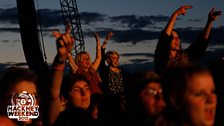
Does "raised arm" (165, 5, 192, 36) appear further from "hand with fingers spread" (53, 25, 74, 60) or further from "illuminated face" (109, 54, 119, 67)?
"hand with fingers spread" (53, 25, 74, 60)

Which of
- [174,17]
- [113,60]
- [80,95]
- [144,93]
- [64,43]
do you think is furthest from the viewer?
[113,60]

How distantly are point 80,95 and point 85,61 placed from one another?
2671 millimetres

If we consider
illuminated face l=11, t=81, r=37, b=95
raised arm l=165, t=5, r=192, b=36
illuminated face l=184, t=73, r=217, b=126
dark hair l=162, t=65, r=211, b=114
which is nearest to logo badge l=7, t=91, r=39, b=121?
illuminated face l=11, t=81, r=37, b=95

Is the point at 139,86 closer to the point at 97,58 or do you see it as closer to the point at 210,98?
the point at 210,98

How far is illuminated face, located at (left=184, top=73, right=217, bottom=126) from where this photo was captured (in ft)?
9.59

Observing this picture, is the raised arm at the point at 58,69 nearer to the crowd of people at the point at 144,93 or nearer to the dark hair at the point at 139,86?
the crowd of people at the point at 144,93

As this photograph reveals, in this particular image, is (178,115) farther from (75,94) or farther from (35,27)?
(35,27)

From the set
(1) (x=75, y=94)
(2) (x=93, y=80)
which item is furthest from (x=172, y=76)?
(2) (x=93, y=80)

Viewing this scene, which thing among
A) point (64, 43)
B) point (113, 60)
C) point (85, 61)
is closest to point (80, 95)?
point (64, 43)

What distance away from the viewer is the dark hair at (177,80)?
3.00 metres

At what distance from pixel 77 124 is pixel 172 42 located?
6.54ft

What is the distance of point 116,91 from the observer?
7.17 metres

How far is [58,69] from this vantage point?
3.73 metres

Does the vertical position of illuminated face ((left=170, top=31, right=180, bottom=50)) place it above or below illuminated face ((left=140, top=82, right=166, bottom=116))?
above
